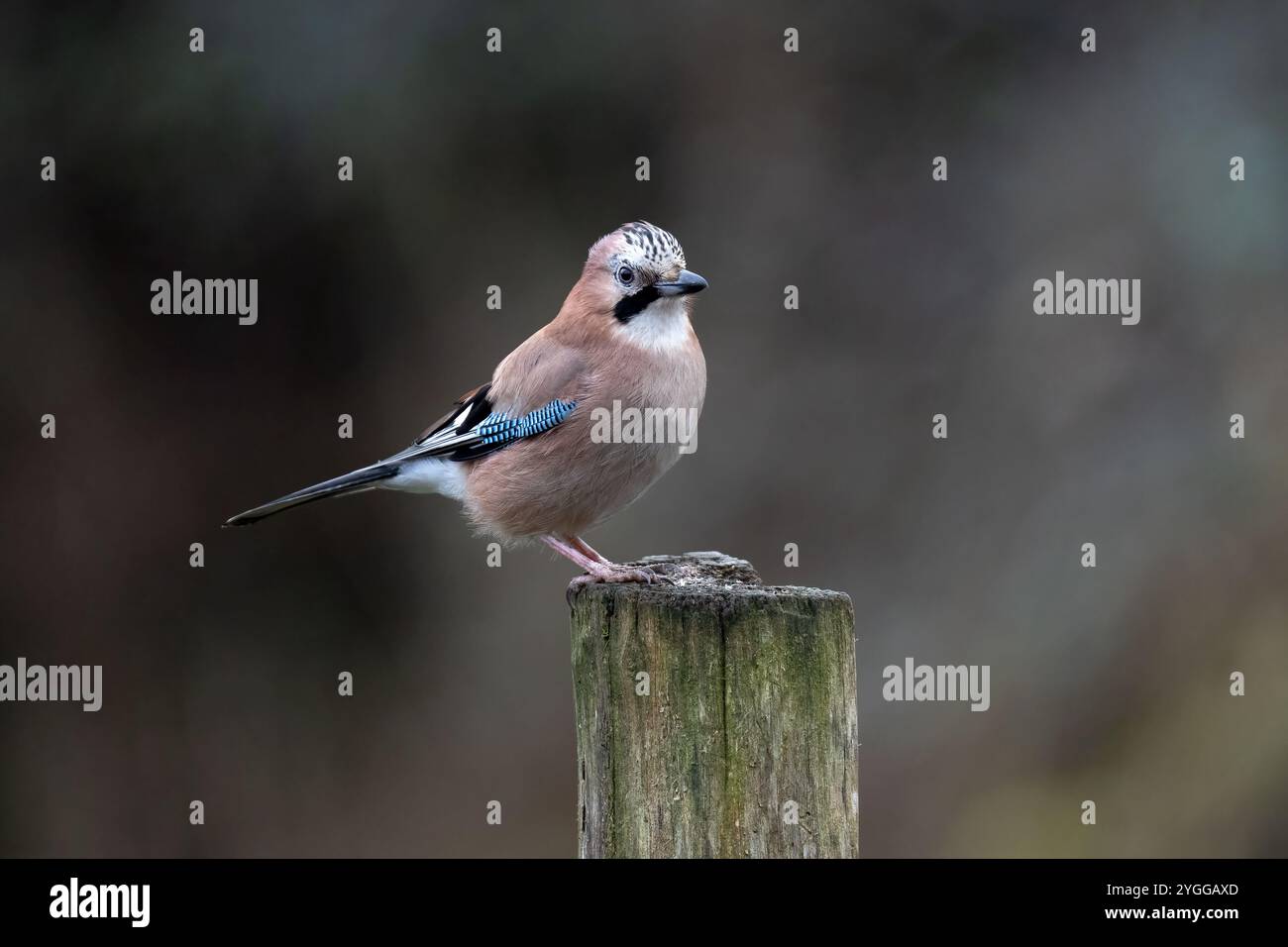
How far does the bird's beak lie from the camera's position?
822 centimetres

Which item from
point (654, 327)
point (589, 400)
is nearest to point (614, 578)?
point (589, 400)

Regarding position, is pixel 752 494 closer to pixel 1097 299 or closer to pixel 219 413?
pixel 1097 299

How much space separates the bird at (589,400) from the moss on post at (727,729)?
8.36 feet

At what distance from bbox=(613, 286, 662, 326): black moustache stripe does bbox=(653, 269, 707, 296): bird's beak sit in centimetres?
4

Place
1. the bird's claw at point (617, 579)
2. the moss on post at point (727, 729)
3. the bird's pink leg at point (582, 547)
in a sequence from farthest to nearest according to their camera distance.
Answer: the bird's pink leg at point (582, 547)
the bird's claw at point (617, 579)
the moss on post at point (727, 729)

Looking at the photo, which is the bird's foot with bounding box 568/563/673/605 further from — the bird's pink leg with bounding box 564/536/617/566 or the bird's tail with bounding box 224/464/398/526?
the bird's tail with bounding box 224/464/398/526

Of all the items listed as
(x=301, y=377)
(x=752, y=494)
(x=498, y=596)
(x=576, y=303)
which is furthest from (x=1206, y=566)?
(x=301, y=377)

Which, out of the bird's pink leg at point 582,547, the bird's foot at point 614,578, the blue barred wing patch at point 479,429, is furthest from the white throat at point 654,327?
the bird's foot at point 614,578

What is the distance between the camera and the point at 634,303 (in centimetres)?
852

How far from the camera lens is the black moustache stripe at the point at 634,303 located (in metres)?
8.48

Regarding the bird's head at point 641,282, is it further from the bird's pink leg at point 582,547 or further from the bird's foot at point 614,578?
the bird's foot at point 614,578

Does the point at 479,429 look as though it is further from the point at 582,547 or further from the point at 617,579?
the point at 617,579

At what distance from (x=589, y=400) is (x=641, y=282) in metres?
0.73

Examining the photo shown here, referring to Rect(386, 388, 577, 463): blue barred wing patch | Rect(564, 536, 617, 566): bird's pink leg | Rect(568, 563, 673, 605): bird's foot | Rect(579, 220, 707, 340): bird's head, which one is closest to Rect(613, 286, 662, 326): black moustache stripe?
Rect(579, 220, 707, 340): bird's head
